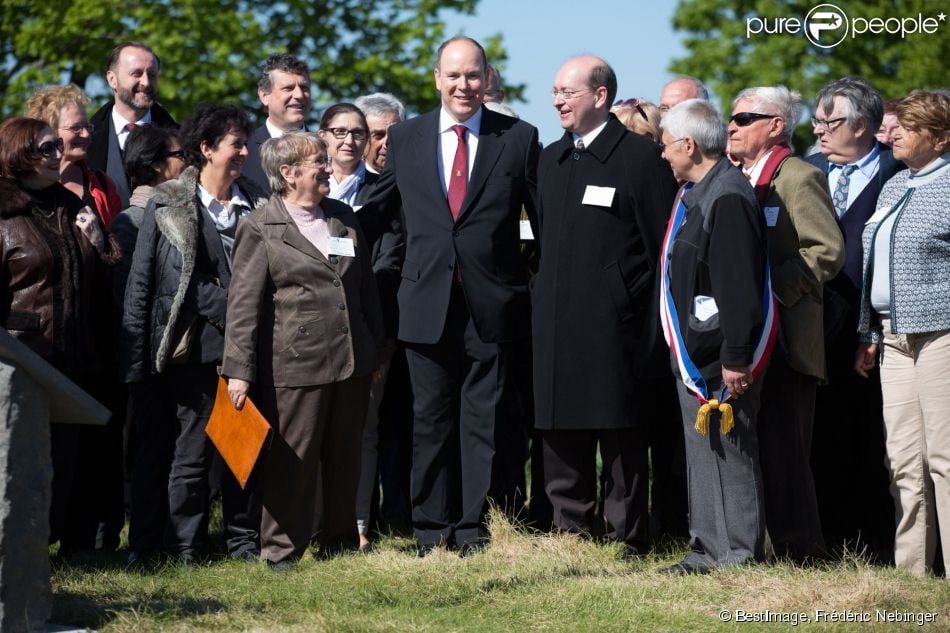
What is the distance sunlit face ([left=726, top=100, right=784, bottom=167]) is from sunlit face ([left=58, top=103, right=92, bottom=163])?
11.3 feet

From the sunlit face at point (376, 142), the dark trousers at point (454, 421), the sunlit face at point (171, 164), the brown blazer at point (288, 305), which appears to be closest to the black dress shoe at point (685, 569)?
the dark trousers at point (454, 421)

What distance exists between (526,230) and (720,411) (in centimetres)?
175

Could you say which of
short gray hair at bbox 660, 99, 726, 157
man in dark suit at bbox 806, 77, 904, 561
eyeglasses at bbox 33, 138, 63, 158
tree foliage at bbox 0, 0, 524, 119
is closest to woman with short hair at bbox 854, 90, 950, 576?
man in dark suit at bbox 806, 77, 904, 561

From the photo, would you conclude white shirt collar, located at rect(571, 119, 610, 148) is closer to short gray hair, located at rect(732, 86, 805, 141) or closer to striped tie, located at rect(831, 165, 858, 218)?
short gray hair, located at rect(732, 86, 805, 141)

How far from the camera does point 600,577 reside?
6.16m

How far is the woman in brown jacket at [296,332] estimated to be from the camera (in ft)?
21.6

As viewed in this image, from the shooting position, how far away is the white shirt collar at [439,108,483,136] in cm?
711

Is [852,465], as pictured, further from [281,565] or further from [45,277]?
[45,277]

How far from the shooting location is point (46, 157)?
→ 640cm

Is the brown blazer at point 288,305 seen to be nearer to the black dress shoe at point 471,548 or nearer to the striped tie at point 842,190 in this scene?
the black dress shoe at point 471,548

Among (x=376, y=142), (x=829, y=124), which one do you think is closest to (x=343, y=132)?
(x=376, y=142)

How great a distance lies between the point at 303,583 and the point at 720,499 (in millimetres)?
1973

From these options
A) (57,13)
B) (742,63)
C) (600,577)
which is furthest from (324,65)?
(600,577)

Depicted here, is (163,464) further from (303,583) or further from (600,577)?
(600,577)
